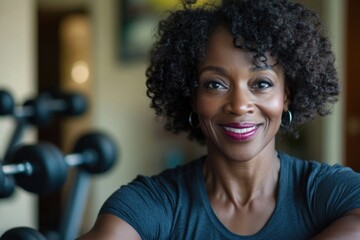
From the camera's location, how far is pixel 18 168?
1.62 meters

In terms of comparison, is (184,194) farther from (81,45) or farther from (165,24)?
(81,45)

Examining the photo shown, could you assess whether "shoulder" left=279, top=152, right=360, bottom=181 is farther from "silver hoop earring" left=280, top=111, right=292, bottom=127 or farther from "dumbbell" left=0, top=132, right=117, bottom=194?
"dumbbell" left=0, top=132, right=117, bottom=194

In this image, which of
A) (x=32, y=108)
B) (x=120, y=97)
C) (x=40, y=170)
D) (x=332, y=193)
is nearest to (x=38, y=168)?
(x=40, y=170)

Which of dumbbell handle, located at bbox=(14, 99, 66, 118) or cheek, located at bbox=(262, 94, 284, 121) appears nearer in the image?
cheek, located at bbox=(262, 94, 284, 121)

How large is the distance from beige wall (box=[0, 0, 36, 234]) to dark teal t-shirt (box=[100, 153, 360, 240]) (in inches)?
78.7

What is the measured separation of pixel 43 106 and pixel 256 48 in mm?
1673

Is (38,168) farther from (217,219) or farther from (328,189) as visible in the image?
(328,189)

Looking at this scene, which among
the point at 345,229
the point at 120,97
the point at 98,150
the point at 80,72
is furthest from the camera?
the point at 80,72

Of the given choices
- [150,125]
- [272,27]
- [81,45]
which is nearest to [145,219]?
[272,27]

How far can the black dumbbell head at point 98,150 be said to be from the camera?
2279 mm

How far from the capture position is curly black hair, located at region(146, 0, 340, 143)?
4.12 feet

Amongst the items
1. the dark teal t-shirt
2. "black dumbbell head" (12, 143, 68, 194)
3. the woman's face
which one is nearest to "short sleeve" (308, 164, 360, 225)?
the dark teal t-shirt

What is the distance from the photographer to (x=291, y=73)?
1301 mm

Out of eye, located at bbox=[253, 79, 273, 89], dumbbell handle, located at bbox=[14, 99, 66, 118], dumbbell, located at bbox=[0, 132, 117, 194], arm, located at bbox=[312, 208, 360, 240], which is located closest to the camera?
arm, located at bbox=[312, 208, 360, 240]
